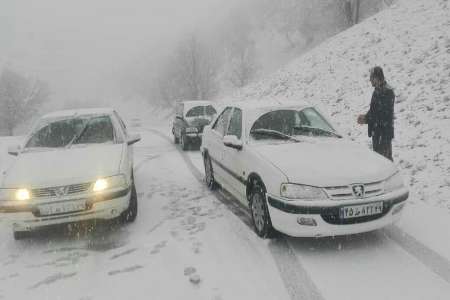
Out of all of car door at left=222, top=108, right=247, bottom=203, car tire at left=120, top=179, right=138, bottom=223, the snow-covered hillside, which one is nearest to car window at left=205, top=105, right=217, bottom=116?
the snow-covered hillside

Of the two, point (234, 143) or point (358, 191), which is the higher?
point (234, 143)

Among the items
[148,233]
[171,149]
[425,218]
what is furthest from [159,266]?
[171,149]

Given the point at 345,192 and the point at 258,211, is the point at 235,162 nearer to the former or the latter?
the point at 258,211

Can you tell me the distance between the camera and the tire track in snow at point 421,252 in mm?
3990

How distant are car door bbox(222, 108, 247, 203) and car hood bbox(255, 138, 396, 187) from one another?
1.36ft

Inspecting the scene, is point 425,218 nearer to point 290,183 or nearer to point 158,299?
point 290,183

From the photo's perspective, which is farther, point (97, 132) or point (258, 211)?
point (97, 132)

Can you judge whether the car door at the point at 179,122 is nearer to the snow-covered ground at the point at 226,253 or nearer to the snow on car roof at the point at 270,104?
the snow-covered ground at the point at 226,253

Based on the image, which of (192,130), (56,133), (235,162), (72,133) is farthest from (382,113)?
(192,130)

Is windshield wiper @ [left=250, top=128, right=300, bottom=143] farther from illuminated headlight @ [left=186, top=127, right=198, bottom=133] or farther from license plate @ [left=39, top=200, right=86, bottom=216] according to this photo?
illuminated headlight @ [left=186, top=127, right=198, bottom=133]

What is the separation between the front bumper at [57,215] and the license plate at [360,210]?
9.24 ft

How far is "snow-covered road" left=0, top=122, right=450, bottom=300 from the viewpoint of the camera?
379 cm

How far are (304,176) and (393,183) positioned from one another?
41.6 inches

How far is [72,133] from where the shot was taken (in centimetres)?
658
